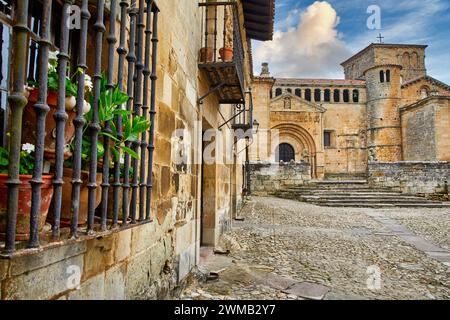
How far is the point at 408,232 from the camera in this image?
7219mm

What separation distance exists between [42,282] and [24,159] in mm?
494

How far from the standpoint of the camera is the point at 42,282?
51.0 inches

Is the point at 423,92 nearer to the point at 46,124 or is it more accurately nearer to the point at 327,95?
the point at 327,95

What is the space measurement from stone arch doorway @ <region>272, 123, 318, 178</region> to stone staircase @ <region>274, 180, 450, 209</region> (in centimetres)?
1083

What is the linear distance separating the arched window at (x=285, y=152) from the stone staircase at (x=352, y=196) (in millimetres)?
11907

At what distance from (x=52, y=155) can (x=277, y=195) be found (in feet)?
51.5

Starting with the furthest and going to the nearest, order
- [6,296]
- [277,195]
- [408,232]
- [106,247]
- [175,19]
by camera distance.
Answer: [277,195] → [408,232] → [175,19] → [106,247] → [6,296]

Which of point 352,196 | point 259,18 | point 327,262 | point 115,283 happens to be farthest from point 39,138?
point 352,196

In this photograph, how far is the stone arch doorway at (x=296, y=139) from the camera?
27783 millimetres

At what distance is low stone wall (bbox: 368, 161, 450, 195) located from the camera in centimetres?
1571

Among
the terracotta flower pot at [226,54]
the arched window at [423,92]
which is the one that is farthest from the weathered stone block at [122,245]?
the arched window at [423,92]

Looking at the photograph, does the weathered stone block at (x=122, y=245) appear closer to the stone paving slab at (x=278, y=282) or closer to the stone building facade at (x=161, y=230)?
the stone building facade at (x=161, y=230)
